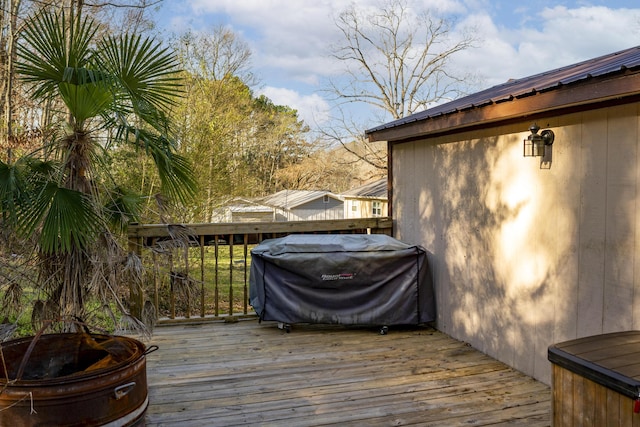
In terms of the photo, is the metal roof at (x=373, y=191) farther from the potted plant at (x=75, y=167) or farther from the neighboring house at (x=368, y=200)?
the potted plant at (x=75, y=167)

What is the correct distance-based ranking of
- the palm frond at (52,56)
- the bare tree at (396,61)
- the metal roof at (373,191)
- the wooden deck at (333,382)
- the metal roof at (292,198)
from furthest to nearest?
1. the metal roof at (292,198)
2. the bare tree at (396,61)
3. the metal roof at (373,191)
4. the wooden deck at (333,382)
5. the palm frond at (52,56)

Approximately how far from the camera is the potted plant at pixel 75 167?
7.57 ft

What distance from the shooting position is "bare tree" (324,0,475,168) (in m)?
16.7

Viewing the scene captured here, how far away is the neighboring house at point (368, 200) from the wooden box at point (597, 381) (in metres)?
12.6

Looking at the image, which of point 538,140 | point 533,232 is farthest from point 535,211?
point 538,140

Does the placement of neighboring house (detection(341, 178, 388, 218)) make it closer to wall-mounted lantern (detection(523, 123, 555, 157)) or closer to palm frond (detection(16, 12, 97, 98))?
wall-mounted lantern (detection(523, 123, 555, 157))

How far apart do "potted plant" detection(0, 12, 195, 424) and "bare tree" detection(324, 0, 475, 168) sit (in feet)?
46.0

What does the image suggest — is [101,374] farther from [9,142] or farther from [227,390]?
[9,142]

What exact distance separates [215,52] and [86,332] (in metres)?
8.28

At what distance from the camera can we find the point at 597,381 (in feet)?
6.18

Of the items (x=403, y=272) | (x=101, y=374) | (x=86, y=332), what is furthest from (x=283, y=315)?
(x=101, y=374)

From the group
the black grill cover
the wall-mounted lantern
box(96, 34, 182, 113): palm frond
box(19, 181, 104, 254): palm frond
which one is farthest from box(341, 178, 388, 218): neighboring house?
box(19, 181, 104, 254): palm frond

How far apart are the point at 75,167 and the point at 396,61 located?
1580cm

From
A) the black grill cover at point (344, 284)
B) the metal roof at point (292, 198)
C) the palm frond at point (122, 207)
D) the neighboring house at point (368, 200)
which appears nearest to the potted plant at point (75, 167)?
the palm frond at point (122, 207)
